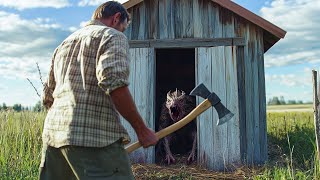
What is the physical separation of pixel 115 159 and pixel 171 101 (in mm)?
6153

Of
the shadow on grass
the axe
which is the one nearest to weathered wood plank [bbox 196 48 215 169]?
the shadow on grass

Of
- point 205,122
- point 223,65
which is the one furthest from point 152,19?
point 205,122

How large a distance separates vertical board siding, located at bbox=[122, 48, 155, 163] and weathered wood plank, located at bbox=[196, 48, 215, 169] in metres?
0.94

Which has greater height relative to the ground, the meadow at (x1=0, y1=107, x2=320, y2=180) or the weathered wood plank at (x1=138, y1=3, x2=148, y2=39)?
the weathered wood plank at (x1=138, y1=3, x2=148, y2=39)

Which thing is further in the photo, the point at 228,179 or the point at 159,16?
the point at 159,16

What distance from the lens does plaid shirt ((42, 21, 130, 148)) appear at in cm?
281

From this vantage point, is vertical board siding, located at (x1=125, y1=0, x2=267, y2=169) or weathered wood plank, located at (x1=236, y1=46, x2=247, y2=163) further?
weathered wood plank, located at (x1=236, y1=46, x2=247, y2=163)

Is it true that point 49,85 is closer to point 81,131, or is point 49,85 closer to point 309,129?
point 81,131

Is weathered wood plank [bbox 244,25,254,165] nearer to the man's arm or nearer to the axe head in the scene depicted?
the axe head

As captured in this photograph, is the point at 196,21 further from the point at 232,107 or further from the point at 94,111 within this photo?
the point at 94,111

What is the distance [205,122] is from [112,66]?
549 centimetres

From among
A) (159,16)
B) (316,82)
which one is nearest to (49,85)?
(316,82)

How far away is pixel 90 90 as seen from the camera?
2971 mm

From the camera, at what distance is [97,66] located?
2848 millimetres
